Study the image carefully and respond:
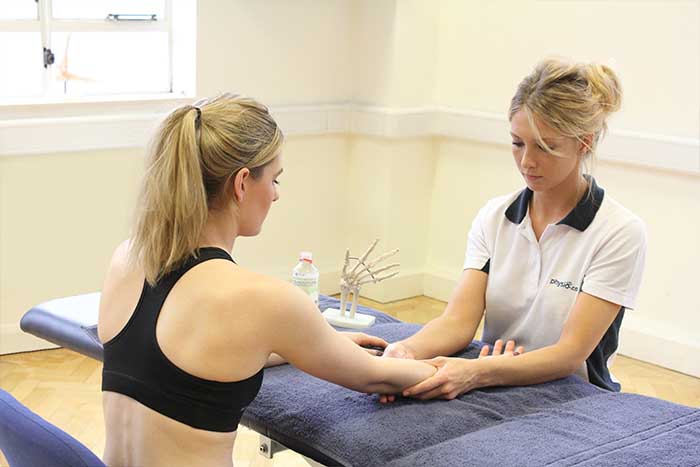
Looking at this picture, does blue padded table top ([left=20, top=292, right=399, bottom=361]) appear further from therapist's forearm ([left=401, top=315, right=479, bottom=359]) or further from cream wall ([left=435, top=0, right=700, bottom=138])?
cream wall ([left=435, top=0, right=700, bottom=138])

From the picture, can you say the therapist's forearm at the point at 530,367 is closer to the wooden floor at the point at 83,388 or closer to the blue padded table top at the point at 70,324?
the blue padded table top at the point at 70,324

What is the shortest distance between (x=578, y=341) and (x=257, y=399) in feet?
2.18

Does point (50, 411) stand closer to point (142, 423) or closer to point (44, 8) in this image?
point (44, 8)

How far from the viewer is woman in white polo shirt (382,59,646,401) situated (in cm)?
208

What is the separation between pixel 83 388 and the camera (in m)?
3.55

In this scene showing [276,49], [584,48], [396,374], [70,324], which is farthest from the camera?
[276,49]

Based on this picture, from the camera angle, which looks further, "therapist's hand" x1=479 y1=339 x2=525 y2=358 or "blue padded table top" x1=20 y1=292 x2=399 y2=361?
"blue padded table top" x1=20 y1=292 x2=399 y2=361

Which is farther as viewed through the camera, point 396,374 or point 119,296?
Result: point 396,374

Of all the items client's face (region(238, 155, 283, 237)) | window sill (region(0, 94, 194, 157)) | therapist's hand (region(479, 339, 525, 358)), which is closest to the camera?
client's face (region(238, 155, 283, 237))

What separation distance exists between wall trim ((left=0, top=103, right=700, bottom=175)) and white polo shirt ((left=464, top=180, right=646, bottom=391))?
1.39 meters

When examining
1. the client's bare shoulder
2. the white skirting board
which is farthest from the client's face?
the white skirting board

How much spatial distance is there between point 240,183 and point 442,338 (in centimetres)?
75

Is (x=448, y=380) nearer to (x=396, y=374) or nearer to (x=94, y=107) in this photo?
(x=396, y=374)

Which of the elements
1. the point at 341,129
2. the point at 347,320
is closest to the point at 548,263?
the point at 347,320
